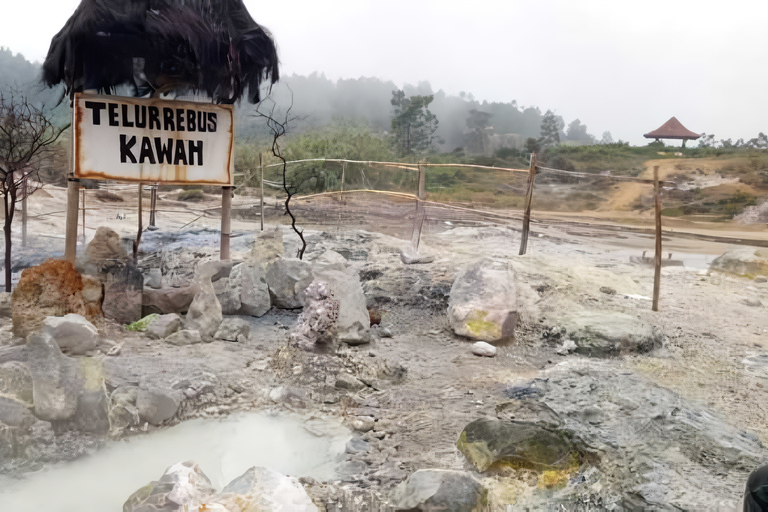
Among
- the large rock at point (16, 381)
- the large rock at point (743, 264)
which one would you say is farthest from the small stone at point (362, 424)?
the large rock at point (743, 264)

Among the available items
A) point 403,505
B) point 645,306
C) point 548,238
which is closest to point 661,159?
point 548,238

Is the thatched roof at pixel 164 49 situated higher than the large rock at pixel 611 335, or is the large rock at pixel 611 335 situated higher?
the thatched roof at pixel 164 49

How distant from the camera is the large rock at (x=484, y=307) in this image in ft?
18.9

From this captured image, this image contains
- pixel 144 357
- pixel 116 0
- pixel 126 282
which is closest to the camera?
pixel 144 357

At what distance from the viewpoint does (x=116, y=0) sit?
506 cm

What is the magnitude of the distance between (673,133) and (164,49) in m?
17.4

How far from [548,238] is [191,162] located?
865 cm

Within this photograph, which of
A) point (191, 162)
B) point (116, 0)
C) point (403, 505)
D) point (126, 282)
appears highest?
point (116, 0)

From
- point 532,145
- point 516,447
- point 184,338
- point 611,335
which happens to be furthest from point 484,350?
point 532,145

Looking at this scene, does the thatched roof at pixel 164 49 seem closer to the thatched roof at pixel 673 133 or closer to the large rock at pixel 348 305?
the large rock at pixel 348 305

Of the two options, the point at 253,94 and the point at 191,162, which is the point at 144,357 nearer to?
the point at 191,162

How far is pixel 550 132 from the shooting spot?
2345 cm

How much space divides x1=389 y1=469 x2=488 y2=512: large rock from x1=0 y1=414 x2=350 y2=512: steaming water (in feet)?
1.58

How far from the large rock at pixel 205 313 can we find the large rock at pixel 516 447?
2.67m
